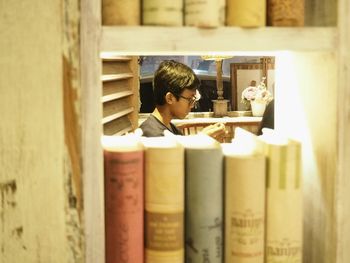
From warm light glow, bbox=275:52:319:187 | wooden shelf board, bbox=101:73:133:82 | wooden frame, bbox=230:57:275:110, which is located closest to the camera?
warm light glow, bbox=275:52:319:187

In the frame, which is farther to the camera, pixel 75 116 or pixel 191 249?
pixel 191 249

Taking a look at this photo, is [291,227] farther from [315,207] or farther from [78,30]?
[78,30]

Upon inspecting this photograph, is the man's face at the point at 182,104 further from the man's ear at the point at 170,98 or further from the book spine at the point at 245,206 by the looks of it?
the book spine at the point at 245,206

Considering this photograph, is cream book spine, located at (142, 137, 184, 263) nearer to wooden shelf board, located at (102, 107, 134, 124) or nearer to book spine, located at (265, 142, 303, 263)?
book spine, located at (265, 142, 303, 263)

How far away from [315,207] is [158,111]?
1.95 meters

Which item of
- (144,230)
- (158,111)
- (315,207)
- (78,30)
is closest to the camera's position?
(78,30)

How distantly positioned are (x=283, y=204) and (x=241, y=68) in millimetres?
5754

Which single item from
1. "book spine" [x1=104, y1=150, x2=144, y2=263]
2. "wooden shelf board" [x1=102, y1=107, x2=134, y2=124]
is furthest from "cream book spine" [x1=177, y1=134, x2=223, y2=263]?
"wooden shelf board" [x1=102, y1=107, x2=134, y2=124]

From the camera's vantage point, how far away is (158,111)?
2973 millimetres

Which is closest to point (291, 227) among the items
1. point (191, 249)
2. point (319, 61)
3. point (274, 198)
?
point (274, 198)

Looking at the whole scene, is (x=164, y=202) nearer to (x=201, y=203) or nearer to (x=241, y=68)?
(x=201, y=203)

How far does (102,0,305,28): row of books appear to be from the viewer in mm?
919

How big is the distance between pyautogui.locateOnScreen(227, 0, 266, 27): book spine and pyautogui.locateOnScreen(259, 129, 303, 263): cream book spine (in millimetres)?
245

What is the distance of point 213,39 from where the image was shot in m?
0.93
